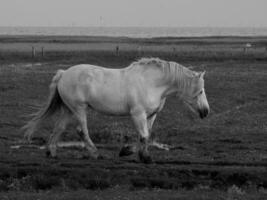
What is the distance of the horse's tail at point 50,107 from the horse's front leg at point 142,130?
5.84 feet

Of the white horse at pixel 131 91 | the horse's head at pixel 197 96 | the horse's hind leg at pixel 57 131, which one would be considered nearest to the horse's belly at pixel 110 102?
the white horse at pixel 131 91

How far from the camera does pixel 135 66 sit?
14.5 meters

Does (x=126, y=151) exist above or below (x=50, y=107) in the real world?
below

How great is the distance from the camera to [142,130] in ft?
46.1

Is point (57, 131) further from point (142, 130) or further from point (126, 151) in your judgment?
point (142, 130)

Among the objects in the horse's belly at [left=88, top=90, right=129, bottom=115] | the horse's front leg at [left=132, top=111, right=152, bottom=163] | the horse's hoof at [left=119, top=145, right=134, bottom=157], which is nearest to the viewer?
the horse's front leg at [left=132, top=111, right=152, bottom=163]

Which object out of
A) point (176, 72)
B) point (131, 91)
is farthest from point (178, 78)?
point (131, 91)

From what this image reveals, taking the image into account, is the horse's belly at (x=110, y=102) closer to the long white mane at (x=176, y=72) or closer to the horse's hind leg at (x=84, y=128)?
the horse's hind leg at (x=84, y=128)

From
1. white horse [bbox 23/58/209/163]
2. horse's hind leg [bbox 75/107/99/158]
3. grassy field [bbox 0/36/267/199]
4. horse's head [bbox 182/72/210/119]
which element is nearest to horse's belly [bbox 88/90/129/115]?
white horse [bbox 23/58/209/163]

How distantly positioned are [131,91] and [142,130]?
793mm

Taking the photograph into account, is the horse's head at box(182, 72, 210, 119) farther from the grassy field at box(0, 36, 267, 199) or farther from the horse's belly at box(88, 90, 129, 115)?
the horse's belly at box(88, 90, 129, 115)

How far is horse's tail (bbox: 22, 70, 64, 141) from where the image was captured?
578 inches

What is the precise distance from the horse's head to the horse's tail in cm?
259

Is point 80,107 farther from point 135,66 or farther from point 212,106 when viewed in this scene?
point 212,106
